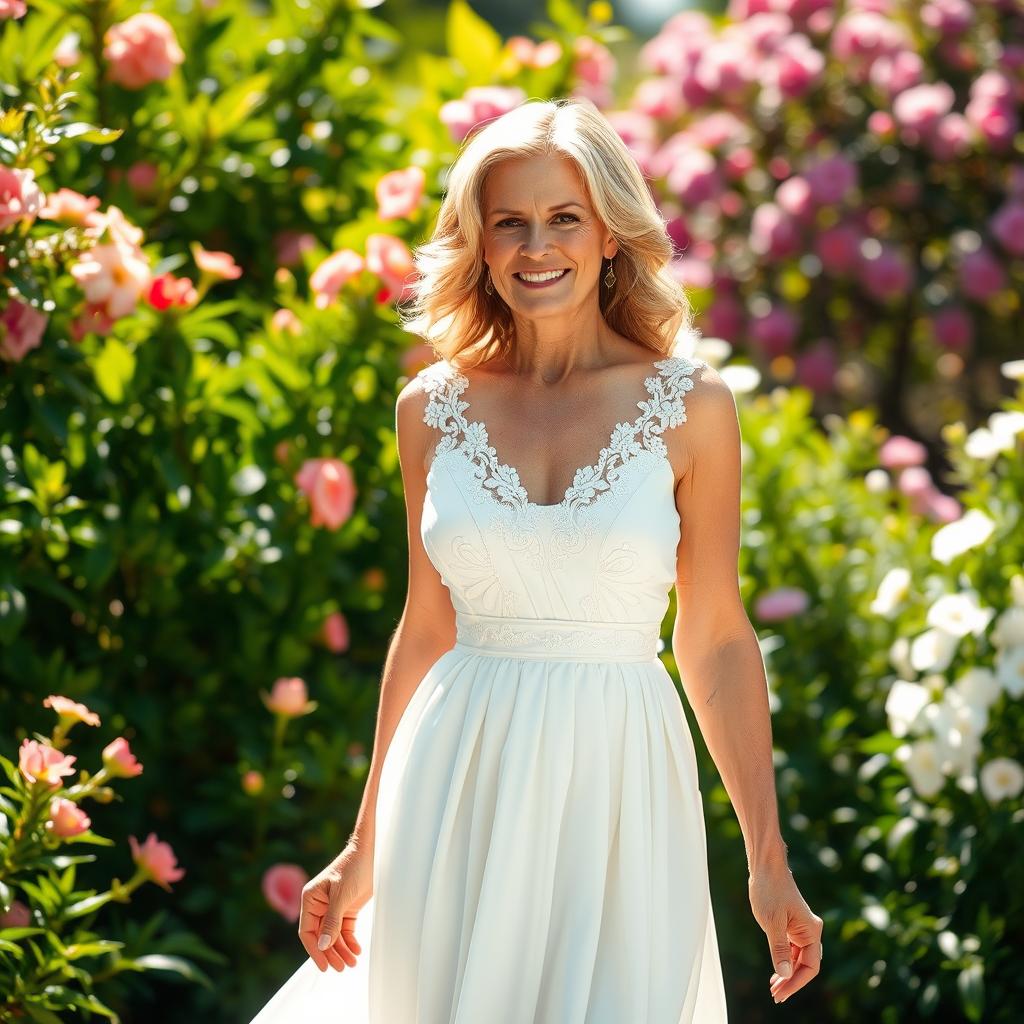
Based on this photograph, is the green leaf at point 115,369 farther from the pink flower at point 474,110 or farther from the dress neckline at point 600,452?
the dress neckline at point 600,452

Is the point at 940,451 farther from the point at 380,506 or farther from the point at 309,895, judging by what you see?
the point at 309,895

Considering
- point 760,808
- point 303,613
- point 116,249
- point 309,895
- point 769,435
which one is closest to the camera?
point 760,808

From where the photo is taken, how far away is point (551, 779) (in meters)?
2.32

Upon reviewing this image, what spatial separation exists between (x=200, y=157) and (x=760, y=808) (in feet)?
8.12

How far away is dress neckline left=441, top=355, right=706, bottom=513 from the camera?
2340mm

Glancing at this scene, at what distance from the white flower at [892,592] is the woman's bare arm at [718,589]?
1.44 meters

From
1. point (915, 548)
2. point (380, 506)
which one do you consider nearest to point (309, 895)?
point (380, 506)

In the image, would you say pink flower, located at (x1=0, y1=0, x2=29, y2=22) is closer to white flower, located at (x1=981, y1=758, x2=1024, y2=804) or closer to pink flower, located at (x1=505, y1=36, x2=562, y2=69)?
pink flower, located at (x1=505, y1=36, x2=562, y2=69)

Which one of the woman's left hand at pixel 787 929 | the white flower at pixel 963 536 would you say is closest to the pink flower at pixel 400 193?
the white flower at pixel 963 536

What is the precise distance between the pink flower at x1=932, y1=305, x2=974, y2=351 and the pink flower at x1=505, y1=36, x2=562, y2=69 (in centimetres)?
238

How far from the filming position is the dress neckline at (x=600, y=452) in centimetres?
Result: 234

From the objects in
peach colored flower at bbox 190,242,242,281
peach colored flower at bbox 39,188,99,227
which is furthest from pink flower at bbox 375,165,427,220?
peach colored flower at bbox 39,188,99,227

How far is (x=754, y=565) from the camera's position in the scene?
13.2 feet

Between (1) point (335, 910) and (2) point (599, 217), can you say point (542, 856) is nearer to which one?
(1) point (335, 910)
